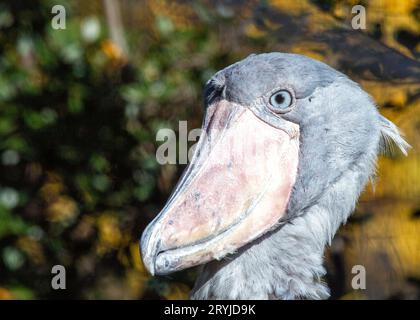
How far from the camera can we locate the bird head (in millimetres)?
1937

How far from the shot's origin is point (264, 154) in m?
2.03

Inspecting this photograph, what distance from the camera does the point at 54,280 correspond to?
3479mm

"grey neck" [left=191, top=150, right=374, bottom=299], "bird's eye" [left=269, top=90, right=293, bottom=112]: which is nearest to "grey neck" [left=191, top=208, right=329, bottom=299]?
"grey neck" [left=191, top=150, right=374, bottom=299]

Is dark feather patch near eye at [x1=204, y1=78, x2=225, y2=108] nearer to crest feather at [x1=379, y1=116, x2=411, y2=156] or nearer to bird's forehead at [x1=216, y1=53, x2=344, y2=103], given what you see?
bird's forehead at [x1=216, y1=53, x2=344, y2=103]

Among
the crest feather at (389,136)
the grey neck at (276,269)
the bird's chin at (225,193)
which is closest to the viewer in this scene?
the bird's chin at (225,193)

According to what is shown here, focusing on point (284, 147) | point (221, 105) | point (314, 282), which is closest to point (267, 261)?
point (314, 282)

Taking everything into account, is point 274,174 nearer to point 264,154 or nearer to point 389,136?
point 264,154

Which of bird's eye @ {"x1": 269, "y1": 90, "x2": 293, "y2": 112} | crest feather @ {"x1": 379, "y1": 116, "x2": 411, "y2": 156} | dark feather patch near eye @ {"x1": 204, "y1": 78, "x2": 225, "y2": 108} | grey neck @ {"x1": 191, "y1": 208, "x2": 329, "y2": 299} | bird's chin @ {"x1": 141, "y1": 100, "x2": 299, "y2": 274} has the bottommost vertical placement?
grey neck @ {"x1": 191, "y1": 208, "x2": 329, "y2": 299}

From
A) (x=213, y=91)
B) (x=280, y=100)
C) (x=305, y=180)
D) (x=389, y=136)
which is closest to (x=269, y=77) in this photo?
(x=280, y=100)

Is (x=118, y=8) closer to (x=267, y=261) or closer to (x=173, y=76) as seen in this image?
(x=173, y=76)

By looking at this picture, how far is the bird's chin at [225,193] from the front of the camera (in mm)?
1905

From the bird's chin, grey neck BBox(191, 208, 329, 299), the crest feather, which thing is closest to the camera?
the bird's chin

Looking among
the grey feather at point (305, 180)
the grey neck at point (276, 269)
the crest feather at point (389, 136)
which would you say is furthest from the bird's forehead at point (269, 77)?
the grey neck at point (276, 269)

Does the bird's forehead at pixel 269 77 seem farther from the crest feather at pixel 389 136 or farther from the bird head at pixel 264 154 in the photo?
the crest feather at pixel 389 136
